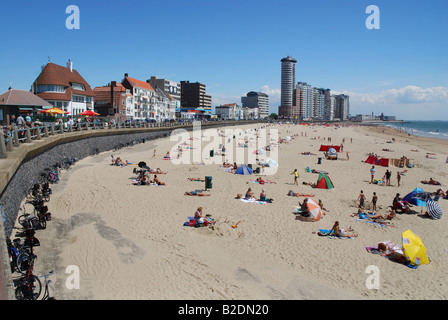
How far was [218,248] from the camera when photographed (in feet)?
32.9

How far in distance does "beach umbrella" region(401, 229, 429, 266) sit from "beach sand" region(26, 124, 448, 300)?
0.27 m

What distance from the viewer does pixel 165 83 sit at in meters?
123

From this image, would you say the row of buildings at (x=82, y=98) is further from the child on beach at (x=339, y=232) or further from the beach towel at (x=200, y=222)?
the child on beach at (x=339, y=232)

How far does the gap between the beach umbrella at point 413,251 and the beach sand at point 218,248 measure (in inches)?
10.7

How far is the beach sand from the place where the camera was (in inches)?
309

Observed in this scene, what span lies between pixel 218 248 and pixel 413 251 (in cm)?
568

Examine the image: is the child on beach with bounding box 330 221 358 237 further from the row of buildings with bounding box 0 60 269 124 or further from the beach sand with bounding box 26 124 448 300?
the row of buildings with bounding box 0 60 269 124

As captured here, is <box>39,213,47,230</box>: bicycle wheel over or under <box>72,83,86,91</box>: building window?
under

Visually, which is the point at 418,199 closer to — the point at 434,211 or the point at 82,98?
the point at 434,211

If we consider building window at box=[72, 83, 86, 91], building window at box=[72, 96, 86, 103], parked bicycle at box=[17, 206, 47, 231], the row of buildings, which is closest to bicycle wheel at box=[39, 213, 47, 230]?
parked bicycle at box=[17, 206, 47, 231]

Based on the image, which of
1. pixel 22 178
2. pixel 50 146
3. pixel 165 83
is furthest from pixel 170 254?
pixel 165 83

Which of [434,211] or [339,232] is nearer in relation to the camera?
[339,232]

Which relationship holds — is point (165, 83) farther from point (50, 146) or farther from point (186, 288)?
point (186, 288)

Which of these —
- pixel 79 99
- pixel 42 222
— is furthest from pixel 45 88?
pixel 42 222
